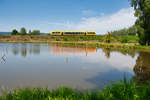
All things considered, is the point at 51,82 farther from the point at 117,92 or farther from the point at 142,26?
the point at 142,26

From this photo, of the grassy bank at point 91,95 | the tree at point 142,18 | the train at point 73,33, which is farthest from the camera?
the train at point 73,33

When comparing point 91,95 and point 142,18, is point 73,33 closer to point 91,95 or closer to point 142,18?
point 142,18

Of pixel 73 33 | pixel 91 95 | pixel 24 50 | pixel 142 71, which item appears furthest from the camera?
pixel 73 33

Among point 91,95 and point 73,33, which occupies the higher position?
point 73,33

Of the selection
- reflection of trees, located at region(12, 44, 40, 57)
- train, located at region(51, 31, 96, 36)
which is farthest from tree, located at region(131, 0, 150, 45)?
train, located at region(51, 31, 96, 36)

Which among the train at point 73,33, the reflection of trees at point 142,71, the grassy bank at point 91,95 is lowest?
the reflection of trees at point 142,71

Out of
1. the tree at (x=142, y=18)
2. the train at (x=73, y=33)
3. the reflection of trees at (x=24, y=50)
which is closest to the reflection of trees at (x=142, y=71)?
the reflection of trees at (x=24, y=50)

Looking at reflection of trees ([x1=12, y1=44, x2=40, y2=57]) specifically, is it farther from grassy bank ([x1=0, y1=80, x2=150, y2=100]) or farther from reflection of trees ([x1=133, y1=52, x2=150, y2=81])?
reflection of trees ([x1=133, y1=52, x2=150, y2=81])

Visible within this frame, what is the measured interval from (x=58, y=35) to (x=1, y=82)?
5995 centimetres

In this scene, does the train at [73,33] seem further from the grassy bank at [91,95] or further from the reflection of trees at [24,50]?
the grassy bank at [91,95]

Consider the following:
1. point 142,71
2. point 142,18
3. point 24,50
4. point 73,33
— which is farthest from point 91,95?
point 73,33

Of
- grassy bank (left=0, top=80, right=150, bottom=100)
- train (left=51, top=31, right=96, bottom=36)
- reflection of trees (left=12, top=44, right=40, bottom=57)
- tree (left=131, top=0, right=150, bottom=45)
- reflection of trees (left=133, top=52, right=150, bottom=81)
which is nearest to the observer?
grassy bank (left=0, top=80, right=150, bottom=100)

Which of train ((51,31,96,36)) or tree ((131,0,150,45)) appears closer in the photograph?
tree ((131,0,150,45))

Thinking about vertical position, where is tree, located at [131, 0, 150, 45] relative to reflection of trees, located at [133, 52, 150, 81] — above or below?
above
